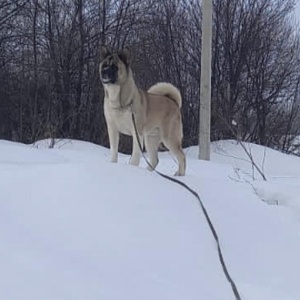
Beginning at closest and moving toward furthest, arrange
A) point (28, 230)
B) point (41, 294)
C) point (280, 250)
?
point (41, 294)
point (28, 230)
point (280, 250)

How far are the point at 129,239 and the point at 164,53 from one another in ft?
60.3

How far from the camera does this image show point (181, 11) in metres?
22.2

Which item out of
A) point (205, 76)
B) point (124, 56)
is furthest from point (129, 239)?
point (205, 76)

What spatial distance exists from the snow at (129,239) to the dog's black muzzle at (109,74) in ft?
5.86

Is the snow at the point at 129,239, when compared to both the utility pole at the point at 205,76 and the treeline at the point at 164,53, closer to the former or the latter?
the utility pole at the point at 205,76

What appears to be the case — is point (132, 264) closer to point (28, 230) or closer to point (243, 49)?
point (28, 230)

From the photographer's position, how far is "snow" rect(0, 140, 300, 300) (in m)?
3.22

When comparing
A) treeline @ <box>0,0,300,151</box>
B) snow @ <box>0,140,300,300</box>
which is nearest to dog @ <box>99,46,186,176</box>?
snow @ <box>0,140,300,300</box>

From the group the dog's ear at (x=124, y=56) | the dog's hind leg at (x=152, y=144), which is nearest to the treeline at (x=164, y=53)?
the dog's hind leg at (x=152, y=144)

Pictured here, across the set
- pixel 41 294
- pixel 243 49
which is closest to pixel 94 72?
pixel 243 49

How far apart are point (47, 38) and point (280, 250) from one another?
1849 centimetres

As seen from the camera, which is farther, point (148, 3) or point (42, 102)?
point (148, 3)

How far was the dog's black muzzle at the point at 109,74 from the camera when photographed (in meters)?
6.84

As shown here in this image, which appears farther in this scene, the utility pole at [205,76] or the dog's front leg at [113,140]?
the utility pole at [205,76]
